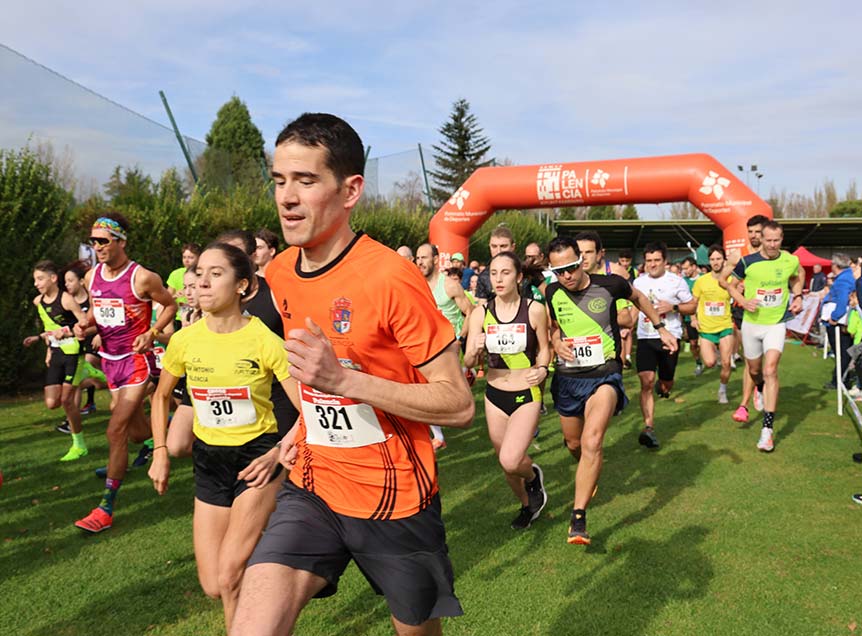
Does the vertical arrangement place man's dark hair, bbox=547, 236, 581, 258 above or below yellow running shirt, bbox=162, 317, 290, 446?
above

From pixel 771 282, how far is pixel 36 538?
25.5 ft

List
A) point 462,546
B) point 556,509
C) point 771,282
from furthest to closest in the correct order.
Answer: point 771,282 → point 556,509 → point 462,546

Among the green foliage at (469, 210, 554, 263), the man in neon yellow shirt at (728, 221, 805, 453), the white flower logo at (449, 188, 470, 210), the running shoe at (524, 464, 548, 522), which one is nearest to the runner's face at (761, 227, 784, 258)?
the man in neon yellow shirt at (728, 221, 805, 453)

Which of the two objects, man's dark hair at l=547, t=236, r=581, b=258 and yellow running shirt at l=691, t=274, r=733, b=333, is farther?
yellow running shirt at l=691, t=274, r=733, b=333

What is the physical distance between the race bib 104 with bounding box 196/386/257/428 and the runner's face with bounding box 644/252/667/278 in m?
7.46

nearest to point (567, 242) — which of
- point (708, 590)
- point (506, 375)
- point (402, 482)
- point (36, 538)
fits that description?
point (506, 375)

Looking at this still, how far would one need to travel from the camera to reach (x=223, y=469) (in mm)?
3197

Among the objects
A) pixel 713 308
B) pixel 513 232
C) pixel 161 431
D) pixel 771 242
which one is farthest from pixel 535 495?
pixel 513 232

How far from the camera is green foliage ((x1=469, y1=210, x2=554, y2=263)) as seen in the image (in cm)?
2714

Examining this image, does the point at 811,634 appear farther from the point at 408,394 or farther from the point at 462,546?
the point at 408,394

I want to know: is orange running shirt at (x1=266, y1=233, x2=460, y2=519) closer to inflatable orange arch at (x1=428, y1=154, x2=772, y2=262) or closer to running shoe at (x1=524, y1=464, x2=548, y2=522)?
running shoe at (x1=524, y1=464, x2=548, y2=522)

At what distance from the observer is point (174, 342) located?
344 centimetres

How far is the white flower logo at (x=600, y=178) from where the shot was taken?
16.4m

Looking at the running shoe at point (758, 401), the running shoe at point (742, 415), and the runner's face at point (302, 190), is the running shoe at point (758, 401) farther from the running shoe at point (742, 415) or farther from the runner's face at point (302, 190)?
the runner's face at point (302, 190)
